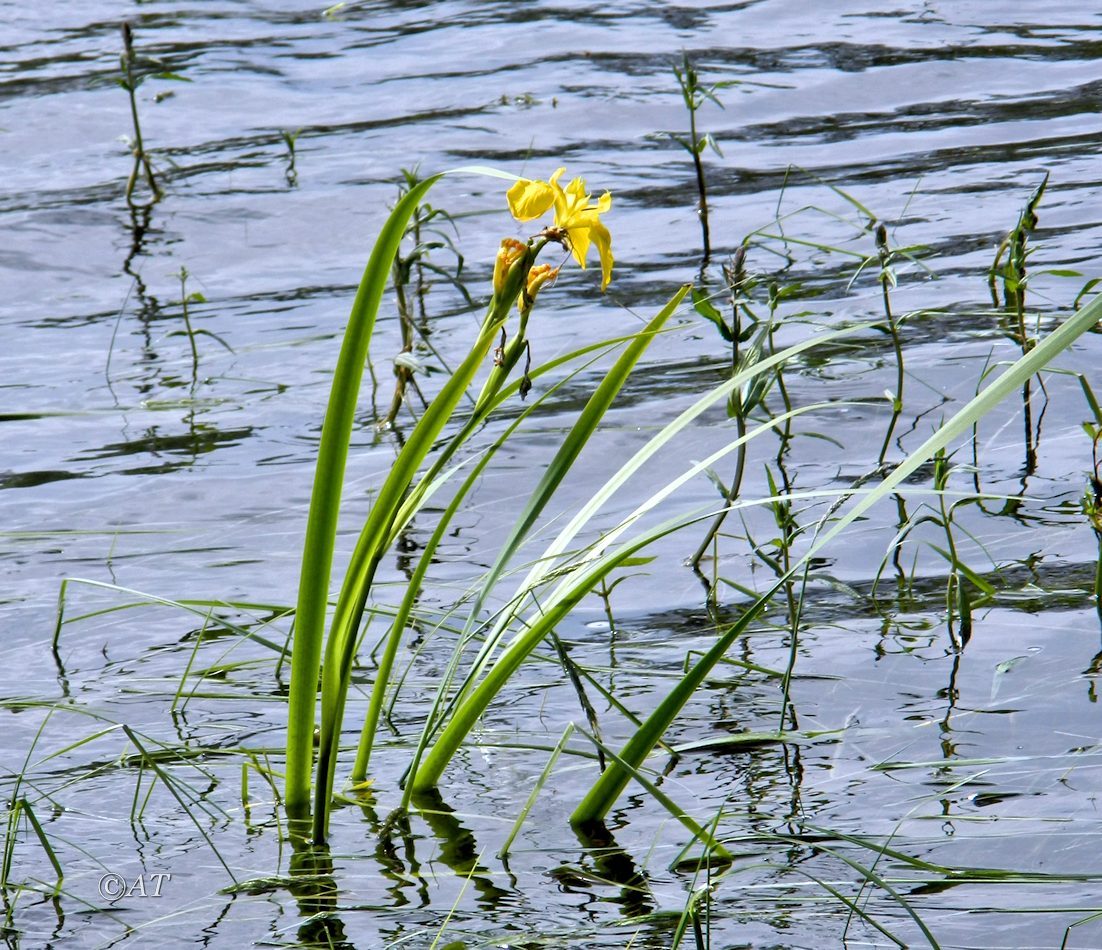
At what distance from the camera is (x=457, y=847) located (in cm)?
187

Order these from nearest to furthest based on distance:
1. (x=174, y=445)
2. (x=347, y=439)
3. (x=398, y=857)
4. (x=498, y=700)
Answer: (x=347, y=439) → (x=398, y=857) → (x=498, y=700) → (x=174, y=445)

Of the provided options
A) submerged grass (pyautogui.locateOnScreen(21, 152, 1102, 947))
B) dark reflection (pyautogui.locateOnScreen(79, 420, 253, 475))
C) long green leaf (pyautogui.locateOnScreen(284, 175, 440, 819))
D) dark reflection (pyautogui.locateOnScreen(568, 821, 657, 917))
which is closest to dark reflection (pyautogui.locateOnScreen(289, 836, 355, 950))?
submerged grass (pyautogui.locateOnScreen(21, 152, 1102, 947))

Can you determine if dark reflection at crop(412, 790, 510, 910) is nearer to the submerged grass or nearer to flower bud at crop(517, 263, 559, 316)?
the submerged grass

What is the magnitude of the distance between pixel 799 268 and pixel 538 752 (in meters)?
2.81

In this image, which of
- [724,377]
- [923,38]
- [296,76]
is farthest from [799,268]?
[296,76]

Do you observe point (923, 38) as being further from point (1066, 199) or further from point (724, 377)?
point (724, 377)

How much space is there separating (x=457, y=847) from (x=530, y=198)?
929 millimetres

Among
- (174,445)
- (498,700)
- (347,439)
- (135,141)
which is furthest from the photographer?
(135,141)

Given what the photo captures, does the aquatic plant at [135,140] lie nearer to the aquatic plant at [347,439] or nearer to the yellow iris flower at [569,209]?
the aquatic plant at [347,439]

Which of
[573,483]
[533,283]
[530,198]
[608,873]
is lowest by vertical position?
[608,873]

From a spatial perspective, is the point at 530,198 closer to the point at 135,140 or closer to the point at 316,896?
the point at 316,896

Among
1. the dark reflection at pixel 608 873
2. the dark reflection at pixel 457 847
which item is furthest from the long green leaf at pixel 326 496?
the dark reflection at pixel 608 873

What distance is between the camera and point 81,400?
390cm

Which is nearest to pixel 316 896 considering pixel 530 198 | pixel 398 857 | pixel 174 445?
pixel 398 857
